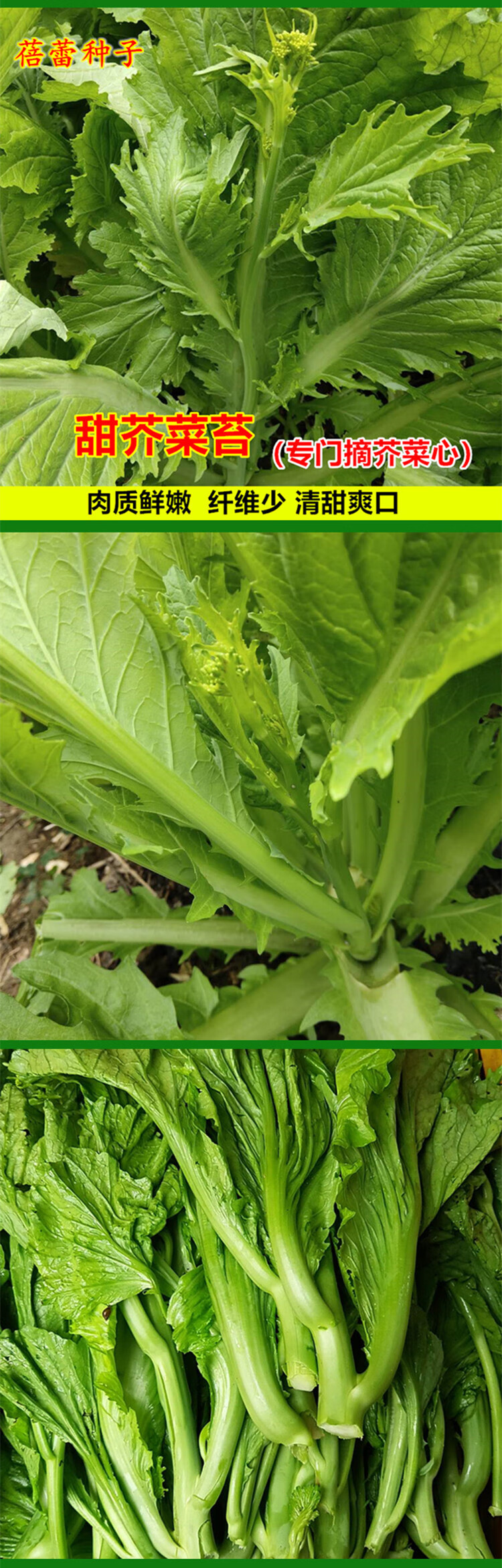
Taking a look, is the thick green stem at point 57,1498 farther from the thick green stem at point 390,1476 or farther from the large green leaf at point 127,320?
the large green leaf at point 127,320

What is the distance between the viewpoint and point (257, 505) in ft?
1.93

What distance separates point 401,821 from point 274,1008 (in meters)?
0.21

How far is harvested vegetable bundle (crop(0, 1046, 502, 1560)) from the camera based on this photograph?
0.62 metres

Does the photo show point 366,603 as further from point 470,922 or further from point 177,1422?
point 177,1422

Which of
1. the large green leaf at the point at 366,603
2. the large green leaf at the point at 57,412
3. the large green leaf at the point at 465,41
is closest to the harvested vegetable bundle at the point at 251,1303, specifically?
the large green leaf at the point at 366,603

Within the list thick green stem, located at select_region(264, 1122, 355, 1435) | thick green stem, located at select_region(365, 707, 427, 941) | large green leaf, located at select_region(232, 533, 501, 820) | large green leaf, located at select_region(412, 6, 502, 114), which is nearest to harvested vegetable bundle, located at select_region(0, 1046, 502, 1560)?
thick green stem, located at select_region(264, 1122, 355, 1435)

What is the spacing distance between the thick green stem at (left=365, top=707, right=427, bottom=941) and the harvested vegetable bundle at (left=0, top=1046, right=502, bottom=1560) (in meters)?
0.11

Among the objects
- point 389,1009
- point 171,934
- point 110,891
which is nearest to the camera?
point 389,1009

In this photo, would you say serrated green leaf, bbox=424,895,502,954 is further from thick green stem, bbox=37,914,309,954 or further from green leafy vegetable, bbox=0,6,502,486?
green leafy vegetable, bbox=0,6,502,486

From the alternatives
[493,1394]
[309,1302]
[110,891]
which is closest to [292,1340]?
[309,1302]

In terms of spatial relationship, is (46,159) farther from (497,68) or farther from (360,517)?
(360,517)

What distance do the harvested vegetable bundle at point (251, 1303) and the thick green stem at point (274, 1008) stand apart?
78 millimetres

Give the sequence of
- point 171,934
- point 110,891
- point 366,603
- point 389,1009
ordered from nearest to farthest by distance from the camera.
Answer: point 366,603 → point 389,1009 → point 171,934 → point 110,891

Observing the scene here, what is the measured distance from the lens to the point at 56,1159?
0.69 metres
